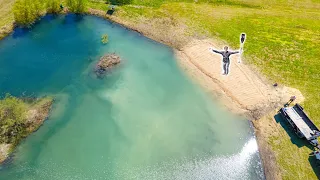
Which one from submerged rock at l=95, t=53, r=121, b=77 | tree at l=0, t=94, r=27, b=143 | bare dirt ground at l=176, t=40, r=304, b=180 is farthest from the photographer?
submerged rock at l=95, t=53, r=121, b=77

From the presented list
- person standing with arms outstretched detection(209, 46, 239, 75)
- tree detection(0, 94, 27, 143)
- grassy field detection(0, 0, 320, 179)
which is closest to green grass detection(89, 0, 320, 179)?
grassy field detection(0, 0, 320, 179)

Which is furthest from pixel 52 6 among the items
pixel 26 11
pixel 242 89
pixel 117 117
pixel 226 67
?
pixel 242 89

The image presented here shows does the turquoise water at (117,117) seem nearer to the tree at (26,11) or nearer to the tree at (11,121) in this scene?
the tree at (11,121)

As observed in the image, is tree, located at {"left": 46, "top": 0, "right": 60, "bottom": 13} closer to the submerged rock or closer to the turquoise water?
the turquoise water

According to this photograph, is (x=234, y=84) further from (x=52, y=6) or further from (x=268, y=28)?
(x=52, y=6)

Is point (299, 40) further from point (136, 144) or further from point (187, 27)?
point (136, 144)

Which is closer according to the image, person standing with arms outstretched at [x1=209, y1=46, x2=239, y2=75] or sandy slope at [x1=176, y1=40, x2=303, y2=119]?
sandy slope at [x1=176, y1=40, x2=303, y2=119]

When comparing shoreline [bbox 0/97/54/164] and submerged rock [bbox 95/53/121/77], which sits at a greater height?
submerged rock [bbox 95/53/121/77]
